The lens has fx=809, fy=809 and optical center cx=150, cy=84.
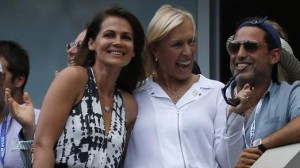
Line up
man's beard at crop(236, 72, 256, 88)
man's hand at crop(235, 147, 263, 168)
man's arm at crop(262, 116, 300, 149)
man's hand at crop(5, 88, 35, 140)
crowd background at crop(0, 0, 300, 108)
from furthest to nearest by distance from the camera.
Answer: crowd background at crop(0, 0, 300, 108), man's hand at crop(5, 88, 35, 140), man's beard at crop(236, 72, 256, 88), man's hand at crop(235, 147, 263, 168), man's arm at crop(262, 116, 300, 149)

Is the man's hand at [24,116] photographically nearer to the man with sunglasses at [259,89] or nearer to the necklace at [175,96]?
the necklace at [175,96]

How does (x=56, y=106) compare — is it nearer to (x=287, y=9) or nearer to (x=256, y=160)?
(x=256, y=160)

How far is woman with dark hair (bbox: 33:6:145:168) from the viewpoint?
4.03 meters

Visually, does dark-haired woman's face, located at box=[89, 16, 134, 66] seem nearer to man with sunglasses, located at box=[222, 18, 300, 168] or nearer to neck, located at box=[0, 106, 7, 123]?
man with sunglasses, located at box=[222, 18, 300, 168]

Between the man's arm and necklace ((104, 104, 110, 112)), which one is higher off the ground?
necklace ((104, 104, 110, 112))

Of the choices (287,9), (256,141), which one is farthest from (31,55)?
(256,141)

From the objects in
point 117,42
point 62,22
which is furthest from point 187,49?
point 62,22

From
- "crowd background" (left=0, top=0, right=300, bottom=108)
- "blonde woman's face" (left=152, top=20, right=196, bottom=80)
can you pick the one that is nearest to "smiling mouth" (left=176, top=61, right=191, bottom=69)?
"blonde woman's face" (left=152, top=20, right=196, bottom=80)

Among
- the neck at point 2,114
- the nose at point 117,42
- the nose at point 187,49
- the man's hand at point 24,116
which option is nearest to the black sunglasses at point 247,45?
the nose at point 187,49

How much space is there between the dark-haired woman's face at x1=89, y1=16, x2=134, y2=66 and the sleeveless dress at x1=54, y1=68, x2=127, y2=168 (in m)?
0.16

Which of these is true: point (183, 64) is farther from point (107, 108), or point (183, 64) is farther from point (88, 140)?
point (88, 140)

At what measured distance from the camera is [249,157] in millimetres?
4012

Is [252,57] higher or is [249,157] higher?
[252,57]

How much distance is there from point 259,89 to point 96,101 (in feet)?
2.98
